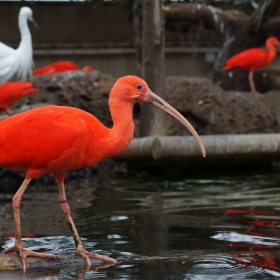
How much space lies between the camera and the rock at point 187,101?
391 inches

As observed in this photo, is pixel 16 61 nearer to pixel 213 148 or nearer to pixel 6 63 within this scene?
pixel 6 63

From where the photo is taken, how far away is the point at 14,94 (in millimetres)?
9156

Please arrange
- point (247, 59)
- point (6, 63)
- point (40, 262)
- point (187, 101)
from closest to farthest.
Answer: point (40, 262), point (6, 63), point (187, 101), point (247, 59)

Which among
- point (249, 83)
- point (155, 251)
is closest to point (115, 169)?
point (249, 83)

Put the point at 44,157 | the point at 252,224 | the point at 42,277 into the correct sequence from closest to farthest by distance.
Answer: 1. the point at 42,277
2. the point at 44,157
3. the point at 252,224

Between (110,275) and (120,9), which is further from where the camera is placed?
(120,9)

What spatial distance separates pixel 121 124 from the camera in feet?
13.7

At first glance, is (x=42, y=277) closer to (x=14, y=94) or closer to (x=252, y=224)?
(x=252, y=224)

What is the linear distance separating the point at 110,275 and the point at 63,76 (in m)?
6.46

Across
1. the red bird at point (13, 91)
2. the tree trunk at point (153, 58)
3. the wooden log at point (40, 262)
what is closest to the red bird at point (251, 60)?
the tree trunk at point (153, 58)

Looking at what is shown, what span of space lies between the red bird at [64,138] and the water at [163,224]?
43 cm

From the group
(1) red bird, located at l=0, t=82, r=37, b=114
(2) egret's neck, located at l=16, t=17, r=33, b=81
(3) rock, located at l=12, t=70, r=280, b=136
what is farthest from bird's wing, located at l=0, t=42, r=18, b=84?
(3) rock, located at l=12, t=70, r=280, b=136

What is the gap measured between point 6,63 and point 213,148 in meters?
2.74

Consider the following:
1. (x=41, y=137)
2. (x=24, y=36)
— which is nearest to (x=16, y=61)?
(x=24, y=36)
